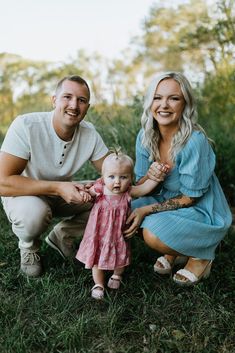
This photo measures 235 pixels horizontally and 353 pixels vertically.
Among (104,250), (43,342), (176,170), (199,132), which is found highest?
(199,132)

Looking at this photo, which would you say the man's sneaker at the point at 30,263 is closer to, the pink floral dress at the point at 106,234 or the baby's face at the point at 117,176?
the pink floral dress at the point at 106,234

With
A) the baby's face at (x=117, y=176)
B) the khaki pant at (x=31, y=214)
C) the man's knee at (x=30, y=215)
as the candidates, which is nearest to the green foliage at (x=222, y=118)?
the khaki pant at (x=31, y=214)

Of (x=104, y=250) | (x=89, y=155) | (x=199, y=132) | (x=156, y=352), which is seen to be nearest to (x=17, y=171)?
(x=89, y=155)

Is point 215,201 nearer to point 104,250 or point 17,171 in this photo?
point 104,250

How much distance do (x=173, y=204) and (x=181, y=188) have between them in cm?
12

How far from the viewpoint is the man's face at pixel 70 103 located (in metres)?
2.89

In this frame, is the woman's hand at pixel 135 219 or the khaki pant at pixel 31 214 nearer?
the woman's hand at pixel 135 219

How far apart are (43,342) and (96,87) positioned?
504 centimetres

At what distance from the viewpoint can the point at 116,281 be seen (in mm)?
2852

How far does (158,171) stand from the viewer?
9.31 feet

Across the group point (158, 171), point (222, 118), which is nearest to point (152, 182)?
point (158, 171)

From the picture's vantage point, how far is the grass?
229 centimetres

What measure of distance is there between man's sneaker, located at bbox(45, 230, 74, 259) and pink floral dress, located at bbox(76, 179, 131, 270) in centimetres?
60

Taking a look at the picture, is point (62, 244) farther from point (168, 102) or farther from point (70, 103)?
point (168, 102)
